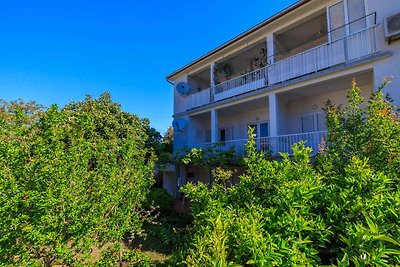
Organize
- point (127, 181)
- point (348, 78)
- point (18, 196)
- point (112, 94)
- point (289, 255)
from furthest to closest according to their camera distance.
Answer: point (112, 94), point (348, 78), point (127, 181), point (18, 196), point (289, 255)

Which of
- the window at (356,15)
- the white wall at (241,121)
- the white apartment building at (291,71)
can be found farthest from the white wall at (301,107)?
the window at (356,15)

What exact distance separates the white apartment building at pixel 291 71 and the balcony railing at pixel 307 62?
0.12 feet

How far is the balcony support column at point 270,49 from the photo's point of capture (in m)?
12.5

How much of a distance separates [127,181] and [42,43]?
16.8m

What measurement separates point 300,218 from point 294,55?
1109 cm

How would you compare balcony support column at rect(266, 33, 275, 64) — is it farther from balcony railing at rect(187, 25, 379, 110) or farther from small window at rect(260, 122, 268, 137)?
small window at rect(260, 122, 268, 137)

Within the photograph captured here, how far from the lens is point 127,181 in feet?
19.3

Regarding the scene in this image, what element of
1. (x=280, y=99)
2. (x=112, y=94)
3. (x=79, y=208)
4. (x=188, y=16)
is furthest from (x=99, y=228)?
(x=188, y=16)

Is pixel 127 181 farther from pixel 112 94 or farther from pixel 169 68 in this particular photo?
pixel 169 68

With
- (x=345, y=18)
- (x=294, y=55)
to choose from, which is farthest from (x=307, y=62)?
(x=345, y=18)

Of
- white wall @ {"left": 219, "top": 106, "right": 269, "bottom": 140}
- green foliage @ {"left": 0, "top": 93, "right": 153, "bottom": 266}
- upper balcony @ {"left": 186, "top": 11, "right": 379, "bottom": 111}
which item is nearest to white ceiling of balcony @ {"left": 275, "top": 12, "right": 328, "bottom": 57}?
upper balcony @ {"left": 186, "top": 11, "right": 379, "bottom": 111}

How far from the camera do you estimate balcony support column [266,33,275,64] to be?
40.9ft

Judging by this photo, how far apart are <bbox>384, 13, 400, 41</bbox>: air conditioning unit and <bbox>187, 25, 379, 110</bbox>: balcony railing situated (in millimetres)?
612

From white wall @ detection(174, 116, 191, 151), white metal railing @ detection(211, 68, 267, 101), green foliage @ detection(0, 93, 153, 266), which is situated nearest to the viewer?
green foliage @ detection(0, 93, 153, 266)
